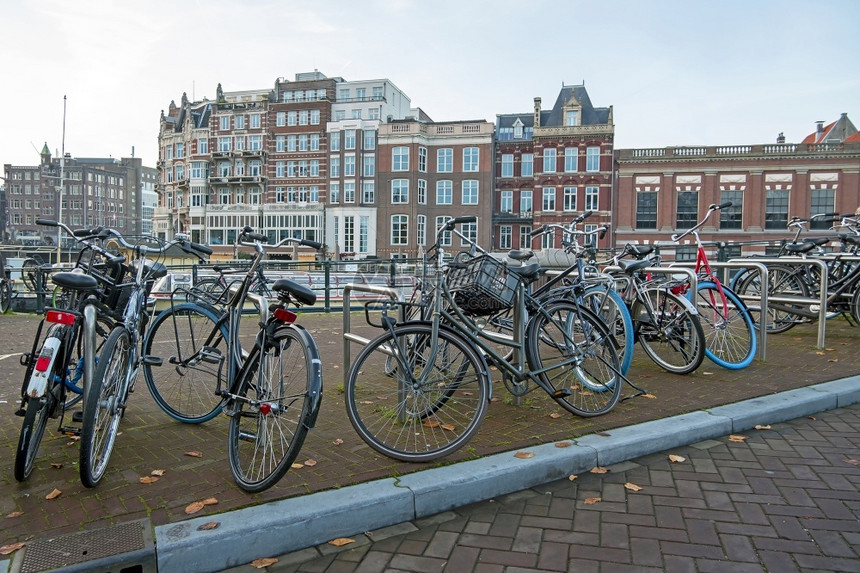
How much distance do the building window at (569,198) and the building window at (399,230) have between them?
564 inches

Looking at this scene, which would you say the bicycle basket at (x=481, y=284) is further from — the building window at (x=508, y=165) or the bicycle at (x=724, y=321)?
the building window at (x=508, y=165)

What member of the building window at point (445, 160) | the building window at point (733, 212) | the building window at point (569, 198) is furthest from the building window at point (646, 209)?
the building window at point (445, 160)

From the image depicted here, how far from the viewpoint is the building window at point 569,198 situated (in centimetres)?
4944

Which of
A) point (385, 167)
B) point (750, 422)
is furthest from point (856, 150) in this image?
point (750, 422)

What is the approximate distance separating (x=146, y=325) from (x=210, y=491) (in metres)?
1.56

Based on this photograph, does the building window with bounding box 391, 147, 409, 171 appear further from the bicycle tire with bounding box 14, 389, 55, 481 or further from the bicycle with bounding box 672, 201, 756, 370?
the bicycle tire with bounding box 14, 389, 55, 481

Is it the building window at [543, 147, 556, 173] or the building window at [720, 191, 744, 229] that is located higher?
the building window at [543, 147, 556, 173]

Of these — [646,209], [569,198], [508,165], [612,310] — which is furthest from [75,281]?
[508,165]

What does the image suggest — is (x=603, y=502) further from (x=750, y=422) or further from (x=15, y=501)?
(x=15, y=501)

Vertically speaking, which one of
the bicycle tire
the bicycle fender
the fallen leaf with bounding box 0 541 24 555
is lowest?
the fallen leaf with bounding box 0 541 24 555

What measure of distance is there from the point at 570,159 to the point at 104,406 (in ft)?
163

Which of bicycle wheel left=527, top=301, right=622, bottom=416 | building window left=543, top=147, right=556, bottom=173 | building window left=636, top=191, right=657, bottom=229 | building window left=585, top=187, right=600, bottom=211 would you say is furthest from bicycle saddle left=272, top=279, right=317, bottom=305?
building window left=543, top=147, right=556, bottom=173

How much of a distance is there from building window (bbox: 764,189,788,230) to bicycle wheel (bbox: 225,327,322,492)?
1965 inches

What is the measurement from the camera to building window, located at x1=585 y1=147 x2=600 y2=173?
48.8 metres
